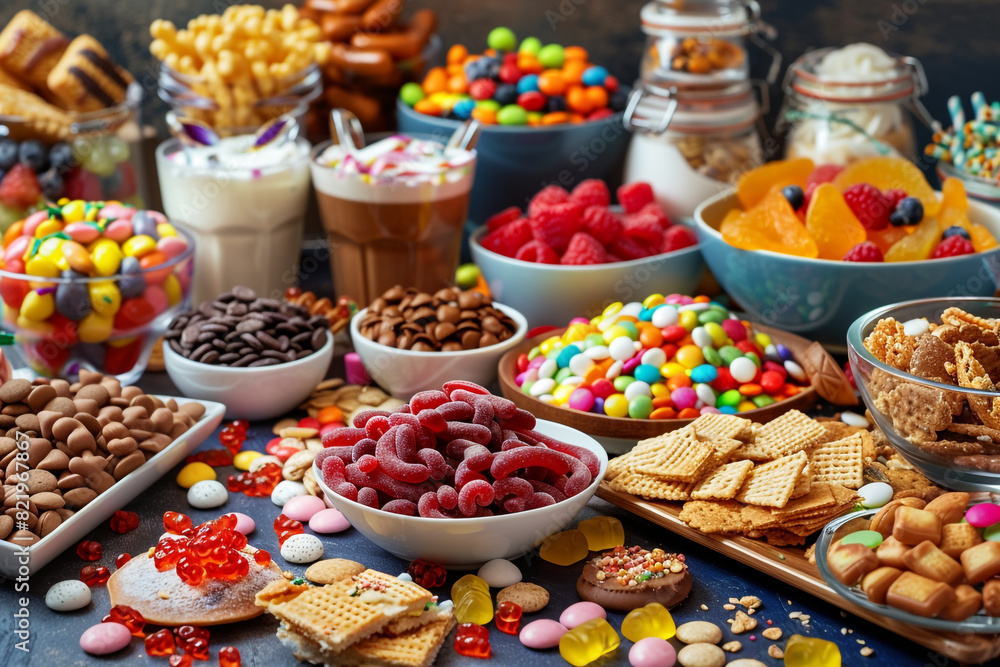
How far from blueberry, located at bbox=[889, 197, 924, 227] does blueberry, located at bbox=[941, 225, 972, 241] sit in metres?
0.04

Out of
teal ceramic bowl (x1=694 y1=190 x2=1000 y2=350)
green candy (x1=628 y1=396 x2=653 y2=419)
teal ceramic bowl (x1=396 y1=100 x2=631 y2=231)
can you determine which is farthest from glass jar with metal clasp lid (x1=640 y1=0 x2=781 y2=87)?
green candy (x1=628 y1=396 x2=653 y2=419)

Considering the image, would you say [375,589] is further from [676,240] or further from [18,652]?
[676,240]

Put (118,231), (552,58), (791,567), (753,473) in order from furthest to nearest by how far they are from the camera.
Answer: (552,58) → (118,231) → (753,473) → (791,567)

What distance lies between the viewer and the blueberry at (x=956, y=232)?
1386mm

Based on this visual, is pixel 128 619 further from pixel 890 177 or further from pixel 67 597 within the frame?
pixel 890 177

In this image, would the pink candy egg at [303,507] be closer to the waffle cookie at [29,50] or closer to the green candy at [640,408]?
the green candy at [640,408]

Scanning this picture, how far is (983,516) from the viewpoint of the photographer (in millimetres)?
908

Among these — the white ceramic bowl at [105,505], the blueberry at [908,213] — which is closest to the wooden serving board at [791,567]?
the white ceramic bowl at [105,505]

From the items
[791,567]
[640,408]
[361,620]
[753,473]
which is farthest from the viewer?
[640,408]

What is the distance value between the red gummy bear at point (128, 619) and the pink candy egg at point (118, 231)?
25.8 inches

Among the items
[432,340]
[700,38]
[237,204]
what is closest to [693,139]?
[700,38]

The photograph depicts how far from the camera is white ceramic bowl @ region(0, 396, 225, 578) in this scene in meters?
0.97

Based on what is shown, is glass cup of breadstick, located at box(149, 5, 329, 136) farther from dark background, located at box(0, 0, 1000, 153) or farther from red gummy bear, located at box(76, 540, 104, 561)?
red gummy bear, located at box(76, 540, 104, 561)

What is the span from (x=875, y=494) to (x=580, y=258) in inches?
23.8
